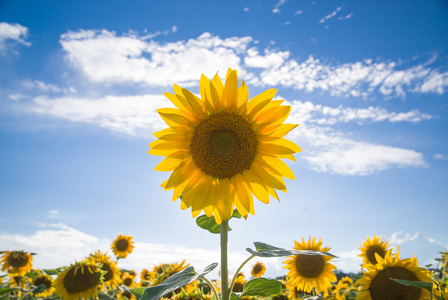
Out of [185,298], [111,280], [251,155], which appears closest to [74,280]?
[111,280]

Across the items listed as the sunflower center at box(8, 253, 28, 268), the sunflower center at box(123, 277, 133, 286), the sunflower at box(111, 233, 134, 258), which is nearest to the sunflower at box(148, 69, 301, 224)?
the sunflower center at box(123, 277, 133, 286)

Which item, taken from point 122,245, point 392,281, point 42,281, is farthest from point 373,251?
point 122,245

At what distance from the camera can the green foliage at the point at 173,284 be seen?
2.10 m

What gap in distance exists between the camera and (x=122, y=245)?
500 inches

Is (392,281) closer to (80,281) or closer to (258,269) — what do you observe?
(80,281)

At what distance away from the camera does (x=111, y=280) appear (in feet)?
25.9

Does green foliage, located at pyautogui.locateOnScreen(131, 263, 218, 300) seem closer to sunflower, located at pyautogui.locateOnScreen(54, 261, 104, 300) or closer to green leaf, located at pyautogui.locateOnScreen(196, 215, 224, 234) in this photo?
green leaf, located at pyautogui.locateOnScreen(196, 215, 224, 234)

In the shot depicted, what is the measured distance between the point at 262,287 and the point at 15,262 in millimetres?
10154

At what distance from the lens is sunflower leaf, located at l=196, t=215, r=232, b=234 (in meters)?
2.99

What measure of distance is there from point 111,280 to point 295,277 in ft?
14.3

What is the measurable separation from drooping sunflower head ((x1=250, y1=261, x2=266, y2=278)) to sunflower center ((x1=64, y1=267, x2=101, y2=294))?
694 cm

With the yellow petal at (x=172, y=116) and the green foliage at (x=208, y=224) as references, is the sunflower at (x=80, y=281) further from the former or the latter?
the yellow petal at (x=172, y=116)

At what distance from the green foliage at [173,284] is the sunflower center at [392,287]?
8.33 ft

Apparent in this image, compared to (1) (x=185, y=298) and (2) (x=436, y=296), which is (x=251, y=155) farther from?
(2) (x=436, y=296)
